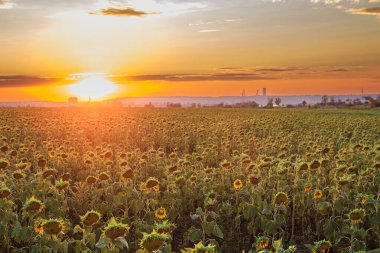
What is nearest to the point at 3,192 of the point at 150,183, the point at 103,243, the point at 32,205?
the point at 32,205

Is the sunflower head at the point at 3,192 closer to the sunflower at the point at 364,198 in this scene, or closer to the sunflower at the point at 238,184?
the sunflower at the point at 238,184

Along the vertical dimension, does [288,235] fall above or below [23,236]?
below

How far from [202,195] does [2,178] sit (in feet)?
12.3

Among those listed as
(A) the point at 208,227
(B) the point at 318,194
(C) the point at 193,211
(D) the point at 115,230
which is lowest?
(C) the point at 193,211

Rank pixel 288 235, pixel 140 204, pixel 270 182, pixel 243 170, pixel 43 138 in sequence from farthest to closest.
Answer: pixel 43 138, pixel 243 170, pixel 270 182, pixel 288 235, pixel 140 204

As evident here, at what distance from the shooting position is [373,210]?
6.90 meters

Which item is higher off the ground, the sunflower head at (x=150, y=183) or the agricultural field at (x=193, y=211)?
the sunflower head at (x=150, y=183)

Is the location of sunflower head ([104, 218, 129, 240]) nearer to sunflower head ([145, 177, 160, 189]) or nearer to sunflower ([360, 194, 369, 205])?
sunflower head ([145, 177, 160, 189])

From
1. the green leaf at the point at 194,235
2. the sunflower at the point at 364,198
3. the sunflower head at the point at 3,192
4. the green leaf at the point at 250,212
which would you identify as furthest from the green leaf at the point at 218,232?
the sunflower head at the point at 3,192

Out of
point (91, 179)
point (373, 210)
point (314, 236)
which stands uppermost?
point (91, 179)

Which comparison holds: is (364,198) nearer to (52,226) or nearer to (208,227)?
(208,227)

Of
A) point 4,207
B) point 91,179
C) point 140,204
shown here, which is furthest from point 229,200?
point 4,207

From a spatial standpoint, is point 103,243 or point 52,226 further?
point 52,226

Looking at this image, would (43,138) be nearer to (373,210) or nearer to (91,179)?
(91,179)
